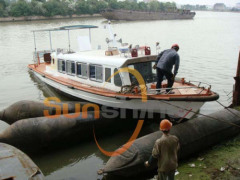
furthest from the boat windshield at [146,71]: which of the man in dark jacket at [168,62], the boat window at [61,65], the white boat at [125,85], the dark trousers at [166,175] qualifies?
the dark trousers at [166,175]

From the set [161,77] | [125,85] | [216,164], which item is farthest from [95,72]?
[216,164]

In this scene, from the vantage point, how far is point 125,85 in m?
9.94

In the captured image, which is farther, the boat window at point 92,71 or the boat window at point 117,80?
the boat window at point 92,71

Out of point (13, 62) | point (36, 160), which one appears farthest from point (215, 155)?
point (13, 62)

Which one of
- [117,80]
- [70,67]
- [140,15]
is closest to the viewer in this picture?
[117,80]

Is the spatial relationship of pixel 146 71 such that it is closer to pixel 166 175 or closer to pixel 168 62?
pixel 168 62

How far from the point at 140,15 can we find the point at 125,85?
8413 centimetres

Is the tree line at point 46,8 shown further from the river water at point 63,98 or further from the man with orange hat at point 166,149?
the man with orange hat at point 166,149

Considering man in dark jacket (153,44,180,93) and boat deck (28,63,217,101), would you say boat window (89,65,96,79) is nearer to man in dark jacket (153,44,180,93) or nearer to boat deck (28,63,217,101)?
boat deck (28,63,217,101)

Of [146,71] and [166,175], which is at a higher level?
[146,71]

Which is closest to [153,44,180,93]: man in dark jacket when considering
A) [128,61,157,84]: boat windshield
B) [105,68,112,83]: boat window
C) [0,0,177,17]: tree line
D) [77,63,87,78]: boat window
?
[128,61,157,84]: boat windshield

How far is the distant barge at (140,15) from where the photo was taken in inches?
3312

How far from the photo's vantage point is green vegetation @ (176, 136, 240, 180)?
21.2ft

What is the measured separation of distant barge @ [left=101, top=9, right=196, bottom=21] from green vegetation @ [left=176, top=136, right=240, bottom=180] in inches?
3124
